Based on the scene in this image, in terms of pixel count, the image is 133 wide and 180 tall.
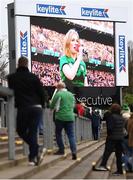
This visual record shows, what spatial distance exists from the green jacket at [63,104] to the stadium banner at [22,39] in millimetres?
18242

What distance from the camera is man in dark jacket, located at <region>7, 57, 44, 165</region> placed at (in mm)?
10156

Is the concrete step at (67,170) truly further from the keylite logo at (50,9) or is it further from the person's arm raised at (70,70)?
the keylite logo at (50,9)

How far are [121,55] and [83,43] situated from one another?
2609mm

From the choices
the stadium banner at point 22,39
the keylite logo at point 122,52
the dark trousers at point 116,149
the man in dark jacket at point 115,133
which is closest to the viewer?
the man in dark jacket at point 115,133

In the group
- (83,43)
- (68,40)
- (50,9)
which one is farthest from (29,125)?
(50,9)

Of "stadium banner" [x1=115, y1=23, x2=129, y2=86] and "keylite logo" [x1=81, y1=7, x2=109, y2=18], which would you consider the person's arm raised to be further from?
"keylite logo" [x1=81, y1=7, x2=109, y2=18]

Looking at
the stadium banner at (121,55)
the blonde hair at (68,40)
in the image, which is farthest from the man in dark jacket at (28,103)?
the stadium banner at (121,55)

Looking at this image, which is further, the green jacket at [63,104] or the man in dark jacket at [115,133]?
the green jacket at [63,104]

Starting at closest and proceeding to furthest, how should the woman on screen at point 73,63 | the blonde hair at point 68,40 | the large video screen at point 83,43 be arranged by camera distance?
the large video screen at point 83,43
the woman on screen at point 73,63
the blonde hair at point 68,40

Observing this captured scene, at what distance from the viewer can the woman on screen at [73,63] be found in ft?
107

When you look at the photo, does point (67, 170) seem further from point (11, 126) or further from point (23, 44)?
point (23, 44)

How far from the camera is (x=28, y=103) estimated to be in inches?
402

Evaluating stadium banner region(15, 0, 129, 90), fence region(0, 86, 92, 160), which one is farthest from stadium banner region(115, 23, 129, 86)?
fence region(0, 86, 92, 160)

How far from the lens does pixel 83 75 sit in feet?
109
